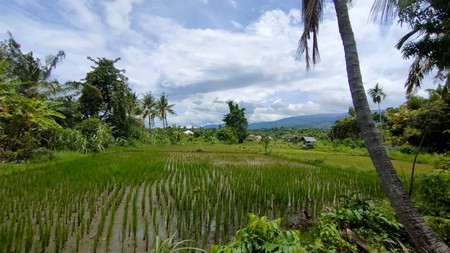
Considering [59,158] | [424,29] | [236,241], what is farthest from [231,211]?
[59,158]

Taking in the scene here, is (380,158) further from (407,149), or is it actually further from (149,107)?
(149,107)

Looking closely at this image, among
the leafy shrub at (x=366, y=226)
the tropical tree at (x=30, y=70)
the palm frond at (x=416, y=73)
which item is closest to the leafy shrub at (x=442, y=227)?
the leafy shrub at (x=366, y=226)

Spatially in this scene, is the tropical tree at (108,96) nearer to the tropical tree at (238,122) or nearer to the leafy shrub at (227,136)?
the leafy shrub at (227,136)

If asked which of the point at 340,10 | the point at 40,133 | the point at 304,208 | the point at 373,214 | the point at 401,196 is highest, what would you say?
the point at 340,10

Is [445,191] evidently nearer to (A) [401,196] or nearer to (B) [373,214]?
(B) [373,214]

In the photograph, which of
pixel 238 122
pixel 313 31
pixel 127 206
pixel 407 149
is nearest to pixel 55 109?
pixel 127 206

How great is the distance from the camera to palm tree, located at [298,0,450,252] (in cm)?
275

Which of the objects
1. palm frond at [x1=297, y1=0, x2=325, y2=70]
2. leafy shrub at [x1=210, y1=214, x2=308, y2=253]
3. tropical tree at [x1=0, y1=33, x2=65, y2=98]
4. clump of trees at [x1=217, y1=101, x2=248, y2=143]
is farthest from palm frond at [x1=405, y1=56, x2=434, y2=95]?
clump of trees at [x1=217, y1=101, x2=248, y2=143]

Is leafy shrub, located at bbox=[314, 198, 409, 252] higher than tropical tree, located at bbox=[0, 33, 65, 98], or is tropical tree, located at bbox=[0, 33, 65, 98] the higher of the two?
tropical tree, located at bbox=[0, 33, 65, 98]

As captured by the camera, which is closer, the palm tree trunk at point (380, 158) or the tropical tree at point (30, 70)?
the palm tree trunk at point (380, 158)

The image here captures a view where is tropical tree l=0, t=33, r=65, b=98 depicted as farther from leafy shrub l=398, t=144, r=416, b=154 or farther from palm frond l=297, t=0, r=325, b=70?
leafy shrub l=398, t=144, r=416, b=154

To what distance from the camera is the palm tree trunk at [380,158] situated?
9.00ft

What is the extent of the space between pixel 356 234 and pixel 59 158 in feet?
37.0

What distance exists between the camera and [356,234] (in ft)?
9.96
